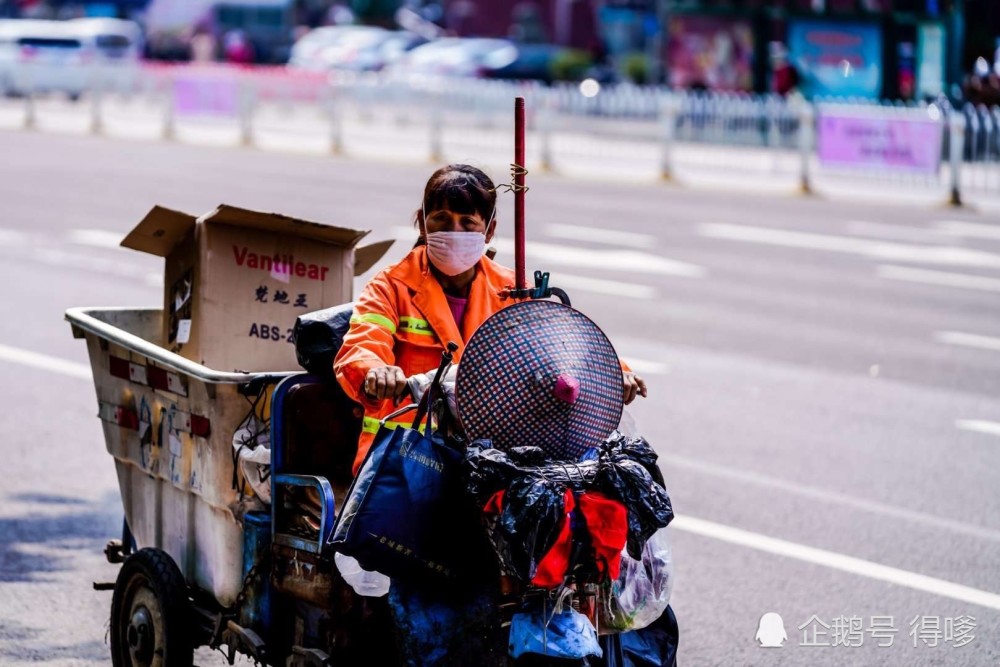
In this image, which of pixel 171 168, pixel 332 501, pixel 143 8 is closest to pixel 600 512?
pixel 332 501

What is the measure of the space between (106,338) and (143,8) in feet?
205

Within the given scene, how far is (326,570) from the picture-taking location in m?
4.10

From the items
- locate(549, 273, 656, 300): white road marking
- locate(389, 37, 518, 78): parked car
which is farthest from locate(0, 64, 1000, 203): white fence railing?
locate(389, 37, 518, 78): parked car

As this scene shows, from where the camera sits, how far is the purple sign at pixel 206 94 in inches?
1177

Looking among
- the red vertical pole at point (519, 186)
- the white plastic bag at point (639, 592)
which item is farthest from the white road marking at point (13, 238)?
the white plastic bag at point (639, 592)

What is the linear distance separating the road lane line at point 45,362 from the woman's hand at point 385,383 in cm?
608

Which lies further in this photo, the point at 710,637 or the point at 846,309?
the point at 846,309

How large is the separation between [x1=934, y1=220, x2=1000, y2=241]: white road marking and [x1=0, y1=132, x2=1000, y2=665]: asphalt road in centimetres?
10

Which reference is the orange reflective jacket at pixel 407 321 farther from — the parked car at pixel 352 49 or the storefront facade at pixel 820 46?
the parked car at pixel 352 49

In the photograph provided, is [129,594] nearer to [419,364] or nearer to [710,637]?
[419,364]

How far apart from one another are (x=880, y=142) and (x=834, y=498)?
48.2 ft

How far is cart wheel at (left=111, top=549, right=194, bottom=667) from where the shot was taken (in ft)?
14.8

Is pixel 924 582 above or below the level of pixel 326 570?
below

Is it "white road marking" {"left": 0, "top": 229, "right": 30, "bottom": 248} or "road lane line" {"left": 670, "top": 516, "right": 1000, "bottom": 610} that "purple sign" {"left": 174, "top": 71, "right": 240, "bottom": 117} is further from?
"road lane line" {"left": 670, "top": 516, "right": 1000, "bottom": 610}
